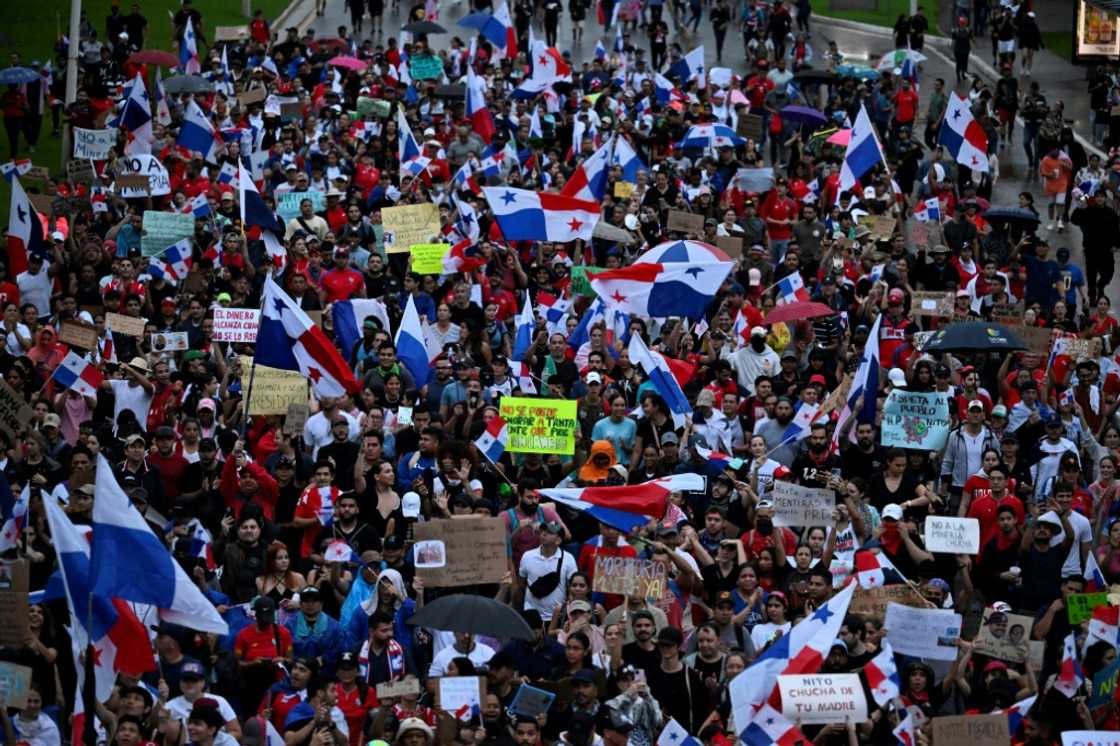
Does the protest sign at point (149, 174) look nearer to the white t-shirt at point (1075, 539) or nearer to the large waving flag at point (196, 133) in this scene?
the large waving flag at point (196, 133)

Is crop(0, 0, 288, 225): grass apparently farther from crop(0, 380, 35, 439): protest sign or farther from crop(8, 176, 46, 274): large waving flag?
crop(0, 380, 35, 439): protest sign

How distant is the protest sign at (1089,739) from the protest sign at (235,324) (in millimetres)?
9646

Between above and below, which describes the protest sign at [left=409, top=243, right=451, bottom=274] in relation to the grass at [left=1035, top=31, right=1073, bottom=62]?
above

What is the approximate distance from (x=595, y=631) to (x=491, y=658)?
725mm

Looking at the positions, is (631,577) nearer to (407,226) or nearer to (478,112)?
(407,226)

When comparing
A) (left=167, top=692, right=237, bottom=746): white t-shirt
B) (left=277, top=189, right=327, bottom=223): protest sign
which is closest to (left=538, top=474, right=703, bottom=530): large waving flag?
(left=167, top=692, right=237, bottom=746): white t-shirt

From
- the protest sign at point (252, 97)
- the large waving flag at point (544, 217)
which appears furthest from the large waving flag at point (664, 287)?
the protest sign at point (252, 97)

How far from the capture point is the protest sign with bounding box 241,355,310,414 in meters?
19.2

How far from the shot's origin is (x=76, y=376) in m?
20.0

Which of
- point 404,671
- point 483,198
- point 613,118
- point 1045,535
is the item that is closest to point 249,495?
point 404,671

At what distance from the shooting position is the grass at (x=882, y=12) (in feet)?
160

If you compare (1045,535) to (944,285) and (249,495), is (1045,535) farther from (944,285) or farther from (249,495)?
(944,285)

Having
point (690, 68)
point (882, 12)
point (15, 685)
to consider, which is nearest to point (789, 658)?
point (15, 685)

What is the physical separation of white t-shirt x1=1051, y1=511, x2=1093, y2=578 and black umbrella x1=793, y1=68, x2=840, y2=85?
20139 millimetres
